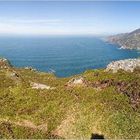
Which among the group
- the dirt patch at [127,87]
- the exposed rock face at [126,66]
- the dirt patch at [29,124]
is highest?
the exposed rock face at [126,66]

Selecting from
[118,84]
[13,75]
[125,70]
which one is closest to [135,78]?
[118,84]

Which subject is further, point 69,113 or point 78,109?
point 78,109

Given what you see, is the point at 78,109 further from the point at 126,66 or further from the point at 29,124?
the point at 126,66

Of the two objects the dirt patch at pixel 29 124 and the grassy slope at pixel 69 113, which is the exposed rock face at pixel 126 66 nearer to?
the grassy slope at pixel 69 113

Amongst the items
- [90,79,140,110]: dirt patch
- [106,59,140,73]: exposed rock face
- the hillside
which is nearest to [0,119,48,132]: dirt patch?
the hillside

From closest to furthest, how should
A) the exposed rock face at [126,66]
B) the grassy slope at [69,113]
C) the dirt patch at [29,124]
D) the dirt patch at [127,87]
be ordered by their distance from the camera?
1. the grassy slope at [69,113]
2. the dirt patch at [29,124]
3. the dirt patch at [127,87]
4. the exposed rock face at [126,66]

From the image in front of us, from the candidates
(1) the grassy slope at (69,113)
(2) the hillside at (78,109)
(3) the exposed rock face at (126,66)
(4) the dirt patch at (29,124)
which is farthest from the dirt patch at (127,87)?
(4) the dirt patch at (29,124)

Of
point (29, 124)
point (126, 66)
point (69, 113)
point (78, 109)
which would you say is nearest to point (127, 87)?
point (78, 109)

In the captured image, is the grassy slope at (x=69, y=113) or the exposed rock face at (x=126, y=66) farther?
the exposed rock face at (x=126, y=66)
